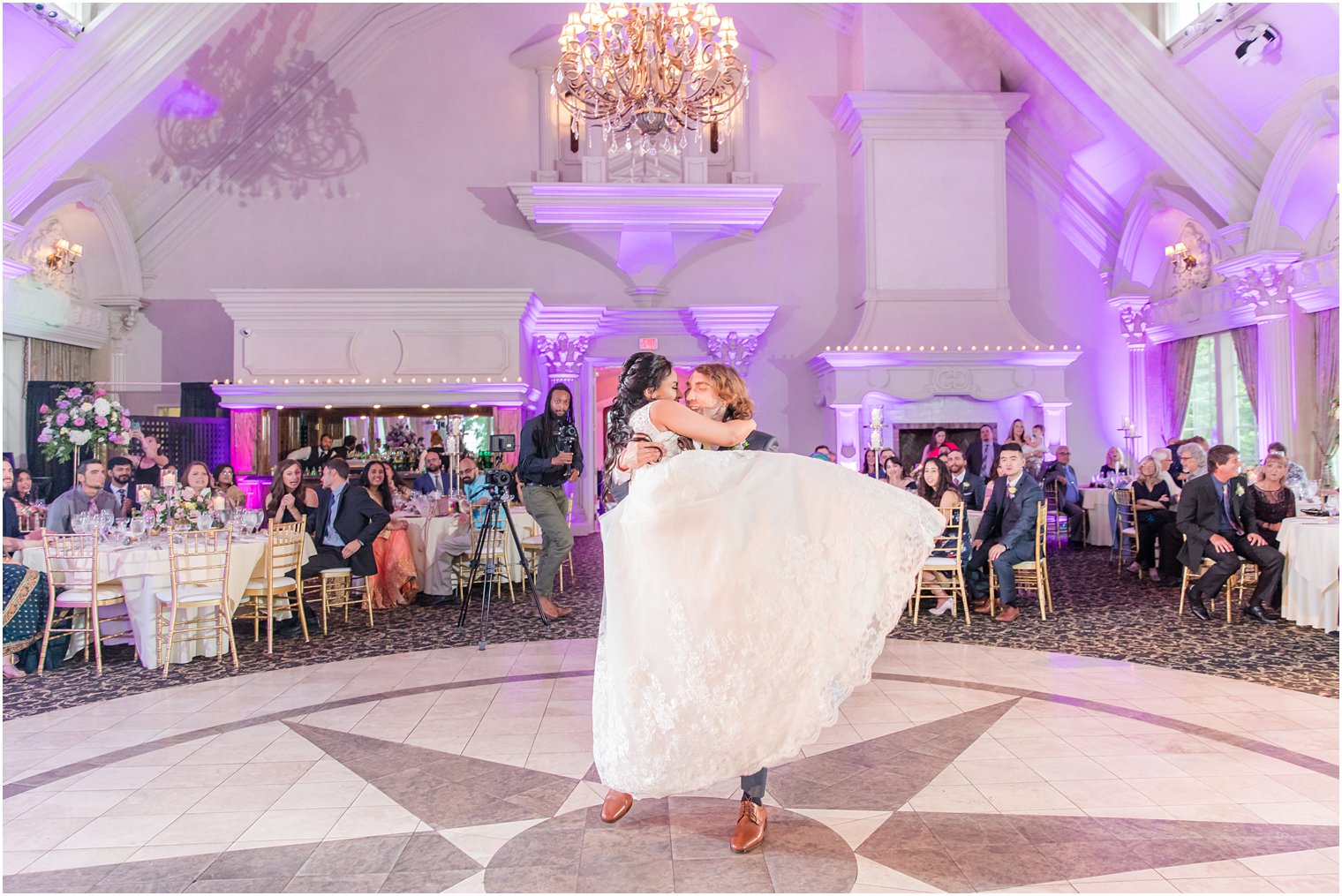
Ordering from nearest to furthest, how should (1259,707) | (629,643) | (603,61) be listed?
(629,643), (1259,707), (603,61)

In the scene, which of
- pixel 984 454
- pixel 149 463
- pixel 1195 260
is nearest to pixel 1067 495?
pixel 984 454

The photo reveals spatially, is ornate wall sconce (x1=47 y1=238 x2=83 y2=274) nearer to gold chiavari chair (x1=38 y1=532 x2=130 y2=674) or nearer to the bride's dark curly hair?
gold chiavari chair (x1=38 y1=532 x2=130 y2=674)

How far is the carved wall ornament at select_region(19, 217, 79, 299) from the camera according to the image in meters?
9.47

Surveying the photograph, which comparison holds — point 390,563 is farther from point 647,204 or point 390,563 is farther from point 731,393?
point 647,204

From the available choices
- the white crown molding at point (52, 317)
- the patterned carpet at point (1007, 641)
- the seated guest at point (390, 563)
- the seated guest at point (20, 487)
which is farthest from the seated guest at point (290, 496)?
the white crown molding at point (52, 317)

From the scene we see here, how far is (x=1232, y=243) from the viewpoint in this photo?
9.45m

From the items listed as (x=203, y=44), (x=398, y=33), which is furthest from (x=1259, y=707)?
(x=398, y=33)

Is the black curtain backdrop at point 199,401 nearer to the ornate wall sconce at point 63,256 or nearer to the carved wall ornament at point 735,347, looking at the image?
the ornate wall sconce at point 63,256

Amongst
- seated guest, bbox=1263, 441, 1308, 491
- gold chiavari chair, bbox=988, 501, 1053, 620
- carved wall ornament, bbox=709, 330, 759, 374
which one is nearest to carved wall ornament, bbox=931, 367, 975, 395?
carved wall ornament, bbox=709, 330, 759, 374

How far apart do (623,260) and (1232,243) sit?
711 centimetres

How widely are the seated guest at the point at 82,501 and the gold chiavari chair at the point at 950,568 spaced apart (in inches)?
214

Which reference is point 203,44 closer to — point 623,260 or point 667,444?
point 623,260

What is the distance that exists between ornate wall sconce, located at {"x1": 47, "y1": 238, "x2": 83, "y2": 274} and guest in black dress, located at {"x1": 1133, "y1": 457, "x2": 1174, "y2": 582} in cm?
1148

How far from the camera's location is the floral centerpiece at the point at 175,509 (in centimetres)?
534
